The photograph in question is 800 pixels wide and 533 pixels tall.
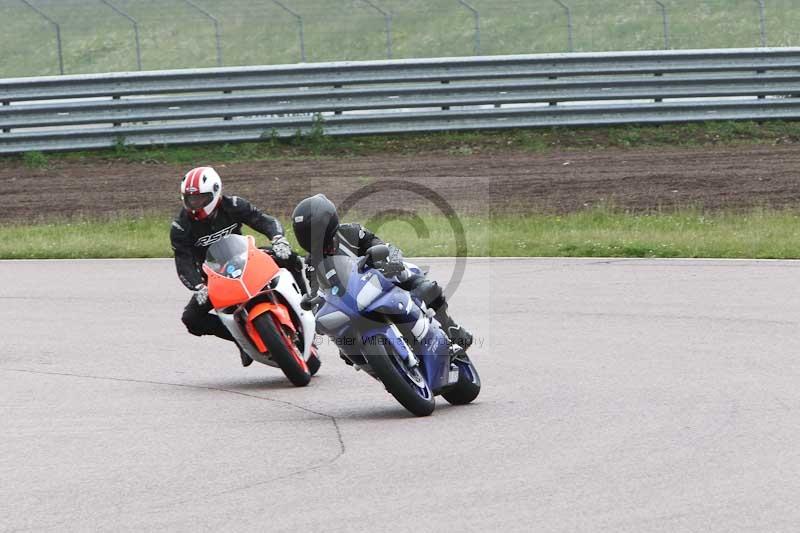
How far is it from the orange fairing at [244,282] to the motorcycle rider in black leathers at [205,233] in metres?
0.14

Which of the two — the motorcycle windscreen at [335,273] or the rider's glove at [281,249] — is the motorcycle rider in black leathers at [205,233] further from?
the motorcycle windscreen at [335,273]

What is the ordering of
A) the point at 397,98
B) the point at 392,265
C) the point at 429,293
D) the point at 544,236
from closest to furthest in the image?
the point at 392,265 < the point at 429,293 < the point at 544,236 < the point at 397,98

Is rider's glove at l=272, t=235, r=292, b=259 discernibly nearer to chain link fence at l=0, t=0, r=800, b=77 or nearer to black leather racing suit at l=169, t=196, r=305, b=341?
black leather racing suit at l=169, t=196, r=305, b=341

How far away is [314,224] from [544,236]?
30.2 feet

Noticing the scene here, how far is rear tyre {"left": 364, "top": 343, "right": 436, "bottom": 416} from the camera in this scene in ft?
25.6

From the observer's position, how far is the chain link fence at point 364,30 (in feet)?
104

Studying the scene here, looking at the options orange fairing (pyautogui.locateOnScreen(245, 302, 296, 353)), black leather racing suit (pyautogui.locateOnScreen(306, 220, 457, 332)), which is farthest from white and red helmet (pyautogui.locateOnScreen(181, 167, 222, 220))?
black leather racing suit (pyautogui.locateOnScreen(306, 220, 457, 332))

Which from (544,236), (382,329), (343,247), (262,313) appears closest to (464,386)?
(382,329)

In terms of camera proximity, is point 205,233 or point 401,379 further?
point 205,233

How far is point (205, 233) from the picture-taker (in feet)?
33.8

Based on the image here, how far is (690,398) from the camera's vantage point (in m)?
8.39

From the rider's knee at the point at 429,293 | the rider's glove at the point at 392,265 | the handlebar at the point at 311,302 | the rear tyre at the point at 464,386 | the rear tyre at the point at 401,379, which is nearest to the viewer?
the rear tyre at the point at 401,379

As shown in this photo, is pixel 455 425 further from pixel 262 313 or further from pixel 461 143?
pixel 461 143

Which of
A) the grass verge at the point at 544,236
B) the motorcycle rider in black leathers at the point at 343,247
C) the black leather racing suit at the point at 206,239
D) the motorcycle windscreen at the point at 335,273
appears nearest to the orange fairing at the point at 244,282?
the black leather racing suit at the point at 206,239
